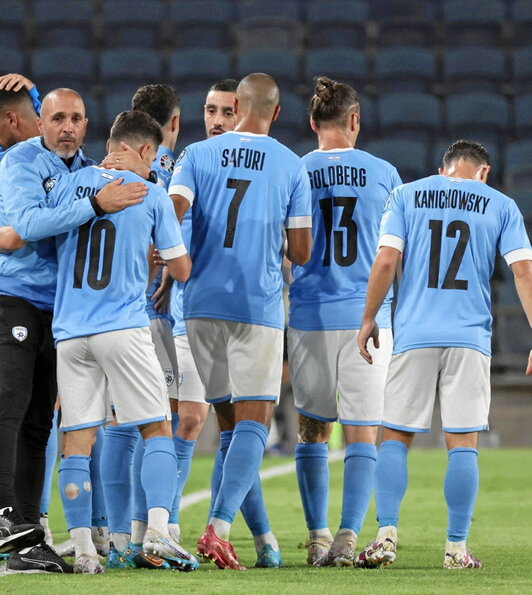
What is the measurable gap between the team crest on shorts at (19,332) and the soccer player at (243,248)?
0.65 metres

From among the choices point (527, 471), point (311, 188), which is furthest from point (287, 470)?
point (311, 188)

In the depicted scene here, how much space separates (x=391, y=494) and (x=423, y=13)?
12405 millimetres

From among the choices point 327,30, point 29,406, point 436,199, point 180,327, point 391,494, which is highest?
point 327,30

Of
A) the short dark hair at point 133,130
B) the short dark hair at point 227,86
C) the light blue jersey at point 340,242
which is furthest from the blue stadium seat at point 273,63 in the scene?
the short dark hair at point 133,130

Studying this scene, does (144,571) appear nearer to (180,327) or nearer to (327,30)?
(180,327)

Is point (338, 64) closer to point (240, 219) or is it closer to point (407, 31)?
point (407, 31)

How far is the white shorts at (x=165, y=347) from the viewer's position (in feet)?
16.5

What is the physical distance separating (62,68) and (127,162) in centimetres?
1102

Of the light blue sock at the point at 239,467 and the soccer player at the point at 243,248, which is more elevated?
the soccer player at the point at 243,248

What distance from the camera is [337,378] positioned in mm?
4836

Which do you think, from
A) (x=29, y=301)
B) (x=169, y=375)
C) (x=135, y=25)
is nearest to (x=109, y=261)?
(x=29, y=301)

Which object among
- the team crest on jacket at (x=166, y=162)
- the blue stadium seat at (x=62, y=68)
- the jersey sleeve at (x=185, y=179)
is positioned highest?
the blue stadium seat at (x=62, y=68)

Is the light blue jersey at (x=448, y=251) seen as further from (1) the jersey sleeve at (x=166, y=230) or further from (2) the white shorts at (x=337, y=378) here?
(1) the jersey sleeve at (x=166, y=230)

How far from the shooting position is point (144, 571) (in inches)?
163
